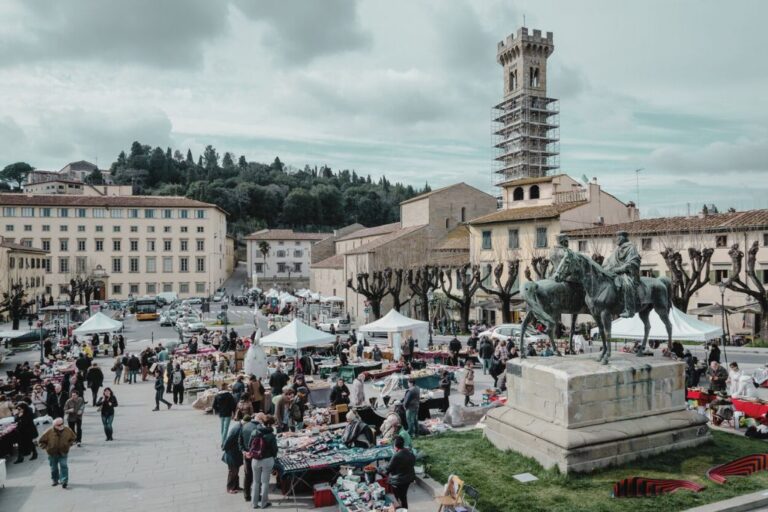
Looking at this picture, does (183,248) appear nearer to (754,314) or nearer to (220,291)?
(220,291)

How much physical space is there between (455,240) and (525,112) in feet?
106

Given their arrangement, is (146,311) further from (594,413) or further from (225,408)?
(594,413)

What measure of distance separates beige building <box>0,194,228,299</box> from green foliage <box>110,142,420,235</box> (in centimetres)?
2477

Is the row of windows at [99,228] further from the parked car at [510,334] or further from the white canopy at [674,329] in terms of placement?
the white canopy at [674,329]

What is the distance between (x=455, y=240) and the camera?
46.6 meters

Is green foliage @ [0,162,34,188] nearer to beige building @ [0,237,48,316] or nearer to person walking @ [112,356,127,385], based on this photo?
beige building @ [0,237,48,316]

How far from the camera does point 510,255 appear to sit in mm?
37781

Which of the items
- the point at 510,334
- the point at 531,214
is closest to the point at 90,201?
the point at 531,214

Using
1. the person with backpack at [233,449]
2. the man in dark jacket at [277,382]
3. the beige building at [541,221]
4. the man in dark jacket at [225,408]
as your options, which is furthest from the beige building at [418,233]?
the person with backpack at [233,449]

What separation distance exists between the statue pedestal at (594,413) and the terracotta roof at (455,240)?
3553 cm

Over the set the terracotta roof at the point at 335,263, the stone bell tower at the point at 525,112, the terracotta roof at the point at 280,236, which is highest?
the stone bell tower at the point at 525,112

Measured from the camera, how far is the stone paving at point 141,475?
844cm

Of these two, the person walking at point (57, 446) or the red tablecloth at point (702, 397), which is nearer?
the person walking at point (57, 446)

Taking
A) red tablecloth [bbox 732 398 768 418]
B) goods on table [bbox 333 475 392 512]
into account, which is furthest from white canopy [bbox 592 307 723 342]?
goods on table [bbox 333 475 392 512]
